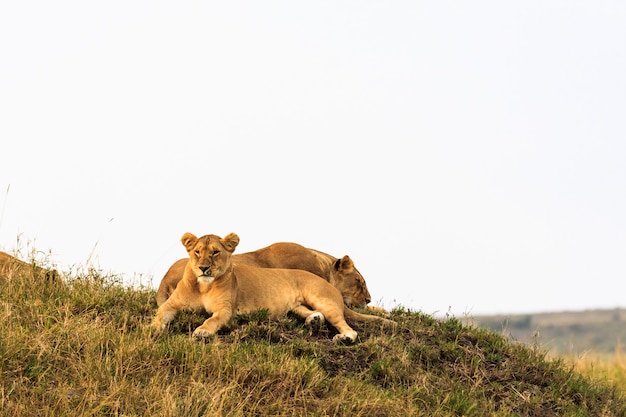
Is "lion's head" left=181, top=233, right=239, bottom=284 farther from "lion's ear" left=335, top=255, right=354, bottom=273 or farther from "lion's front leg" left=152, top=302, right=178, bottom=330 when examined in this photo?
"lion's ear" left=335, top=255, right=354, bottom=273

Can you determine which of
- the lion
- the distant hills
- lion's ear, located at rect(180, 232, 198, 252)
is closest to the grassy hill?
the lion

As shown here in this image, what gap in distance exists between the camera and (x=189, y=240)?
9.13 metres

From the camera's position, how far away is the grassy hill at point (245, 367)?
7703 mm

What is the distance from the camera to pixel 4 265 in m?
10.8

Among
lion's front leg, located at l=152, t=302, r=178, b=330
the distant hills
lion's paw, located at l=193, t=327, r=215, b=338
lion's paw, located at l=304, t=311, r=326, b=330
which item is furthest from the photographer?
the distant hills

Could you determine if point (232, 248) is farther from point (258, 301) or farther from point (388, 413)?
point (388, 413)

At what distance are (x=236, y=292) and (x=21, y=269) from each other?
2794 millimetres

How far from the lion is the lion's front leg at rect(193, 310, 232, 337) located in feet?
7.72

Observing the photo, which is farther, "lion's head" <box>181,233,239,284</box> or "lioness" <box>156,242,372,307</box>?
"lioness" <box>156,242,372,307</box>

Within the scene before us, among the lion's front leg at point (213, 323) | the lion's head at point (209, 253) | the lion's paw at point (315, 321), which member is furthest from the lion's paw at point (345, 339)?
the lion's head at point (209, 253)

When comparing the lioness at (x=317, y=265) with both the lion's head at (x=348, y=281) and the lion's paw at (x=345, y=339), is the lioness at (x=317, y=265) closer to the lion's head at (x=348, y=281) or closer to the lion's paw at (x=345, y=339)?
the lion's head at (x=348, y=281)

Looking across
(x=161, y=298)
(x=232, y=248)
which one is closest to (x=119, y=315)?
(x=161, y=298)

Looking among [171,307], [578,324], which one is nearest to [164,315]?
[171,307]

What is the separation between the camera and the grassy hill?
303 inches
